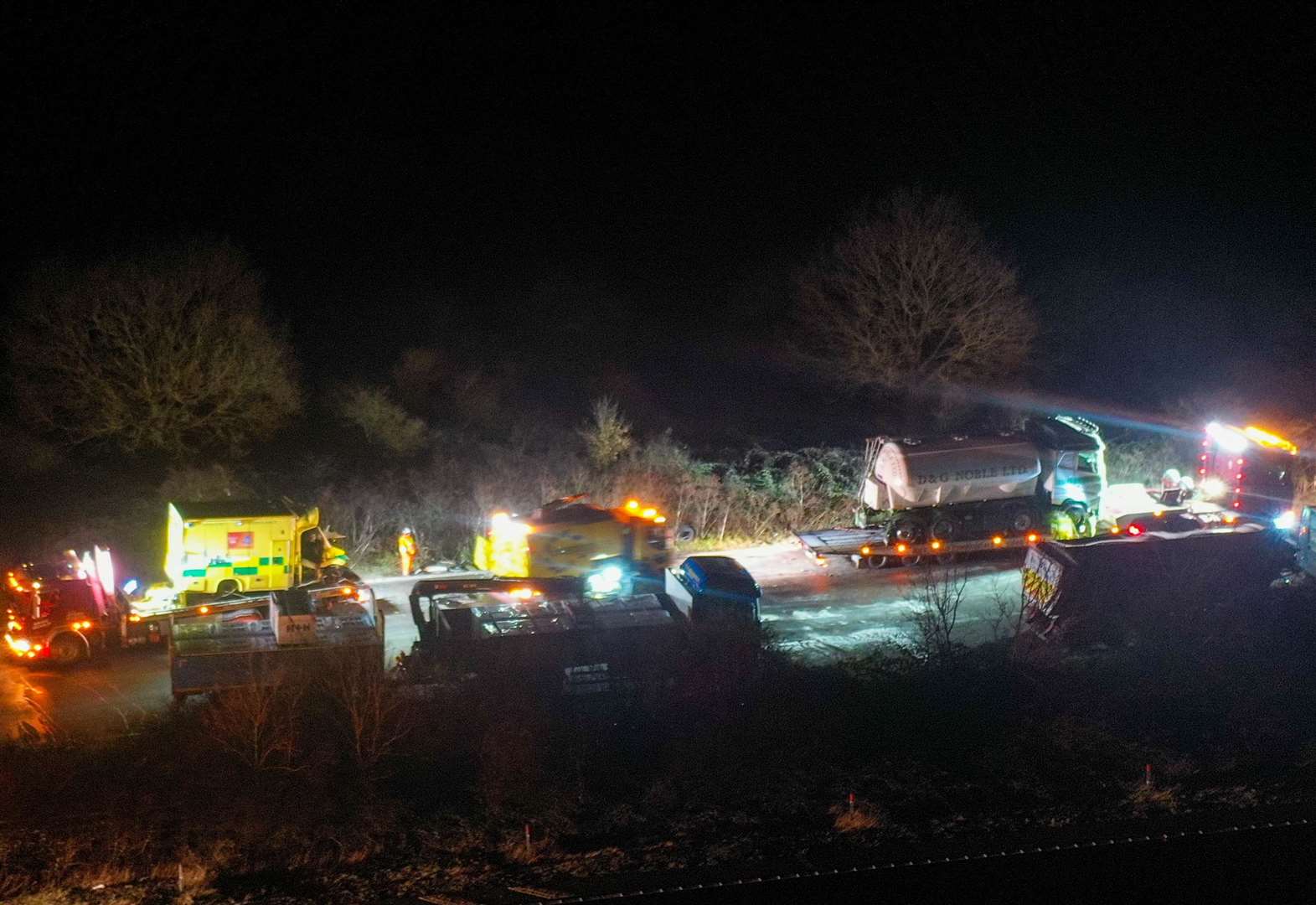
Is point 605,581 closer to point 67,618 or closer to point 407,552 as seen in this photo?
point 407,552

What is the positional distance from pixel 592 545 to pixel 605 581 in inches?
26.2

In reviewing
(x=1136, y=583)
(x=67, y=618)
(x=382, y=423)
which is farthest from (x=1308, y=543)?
(x=382, y=423)

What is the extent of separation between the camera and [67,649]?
56.0 ft

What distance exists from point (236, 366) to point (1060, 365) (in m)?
29.3

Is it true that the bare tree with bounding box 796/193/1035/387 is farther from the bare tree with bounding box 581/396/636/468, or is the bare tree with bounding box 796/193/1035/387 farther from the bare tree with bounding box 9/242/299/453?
the bare tree with bounding box 9/242/299/453

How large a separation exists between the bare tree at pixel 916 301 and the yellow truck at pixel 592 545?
55.8 feet

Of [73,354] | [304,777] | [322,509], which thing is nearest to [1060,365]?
[322,509]

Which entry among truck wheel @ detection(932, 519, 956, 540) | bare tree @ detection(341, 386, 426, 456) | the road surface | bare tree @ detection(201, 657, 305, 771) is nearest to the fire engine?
the road surface

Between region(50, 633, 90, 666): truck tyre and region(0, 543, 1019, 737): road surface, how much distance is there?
0.65 ft

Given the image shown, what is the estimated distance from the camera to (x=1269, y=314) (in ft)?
165

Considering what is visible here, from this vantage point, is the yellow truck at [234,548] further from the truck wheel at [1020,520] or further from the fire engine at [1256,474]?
the fire engine at [1256,474]

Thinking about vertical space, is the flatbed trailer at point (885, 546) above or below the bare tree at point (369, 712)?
above

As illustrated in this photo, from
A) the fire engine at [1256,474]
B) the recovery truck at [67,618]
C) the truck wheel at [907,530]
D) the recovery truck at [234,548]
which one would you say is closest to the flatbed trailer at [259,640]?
the recovery truck at [67,618]

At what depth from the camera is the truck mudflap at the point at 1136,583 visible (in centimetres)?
1800
